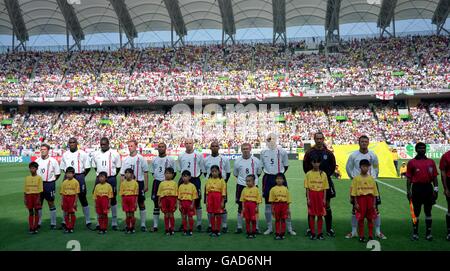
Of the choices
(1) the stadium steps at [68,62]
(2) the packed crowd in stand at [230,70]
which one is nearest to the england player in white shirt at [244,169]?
(2) the packed crowd in stand at [230,70]

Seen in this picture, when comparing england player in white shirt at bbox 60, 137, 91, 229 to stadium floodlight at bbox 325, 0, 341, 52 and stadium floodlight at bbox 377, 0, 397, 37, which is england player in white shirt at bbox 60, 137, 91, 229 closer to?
stadium floodlight at bbox 325, 0, 341, 52

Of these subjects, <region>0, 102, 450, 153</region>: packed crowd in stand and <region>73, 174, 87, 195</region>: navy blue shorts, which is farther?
<region>0, 102, 450, 153</region>: packed crowd in stand

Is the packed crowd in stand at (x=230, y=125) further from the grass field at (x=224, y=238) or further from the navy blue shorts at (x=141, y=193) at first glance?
the navy blue shorts at (x=141, y=193)

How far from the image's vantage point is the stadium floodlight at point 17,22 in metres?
41.7

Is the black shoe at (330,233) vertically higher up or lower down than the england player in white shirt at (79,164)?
lower down

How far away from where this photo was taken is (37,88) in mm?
42719

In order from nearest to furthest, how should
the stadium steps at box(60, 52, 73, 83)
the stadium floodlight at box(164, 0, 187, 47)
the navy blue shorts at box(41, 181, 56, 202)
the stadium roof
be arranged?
the navy blue shorts at box(41, 181, 56, 202) < the stadium floodlight at box(164, 0, 187, 47) < the stadium roof < the stadium steps at box(60, 52, 73, 83)

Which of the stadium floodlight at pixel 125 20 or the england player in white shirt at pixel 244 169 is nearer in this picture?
the england player in white shirt at pixel 244 169

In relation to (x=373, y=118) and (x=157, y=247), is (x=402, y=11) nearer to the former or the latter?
(x=373, y=118)

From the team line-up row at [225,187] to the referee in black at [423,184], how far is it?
0.06ft

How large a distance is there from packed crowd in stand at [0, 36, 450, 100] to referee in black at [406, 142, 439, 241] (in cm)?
3215

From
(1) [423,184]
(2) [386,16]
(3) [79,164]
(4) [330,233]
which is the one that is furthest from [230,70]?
(1) [423,184]

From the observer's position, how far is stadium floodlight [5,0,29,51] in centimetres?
4170

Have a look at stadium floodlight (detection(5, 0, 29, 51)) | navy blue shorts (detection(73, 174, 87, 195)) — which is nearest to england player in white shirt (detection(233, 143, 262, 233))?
navy blue shorts (detection(73, 174, 87, 195))
